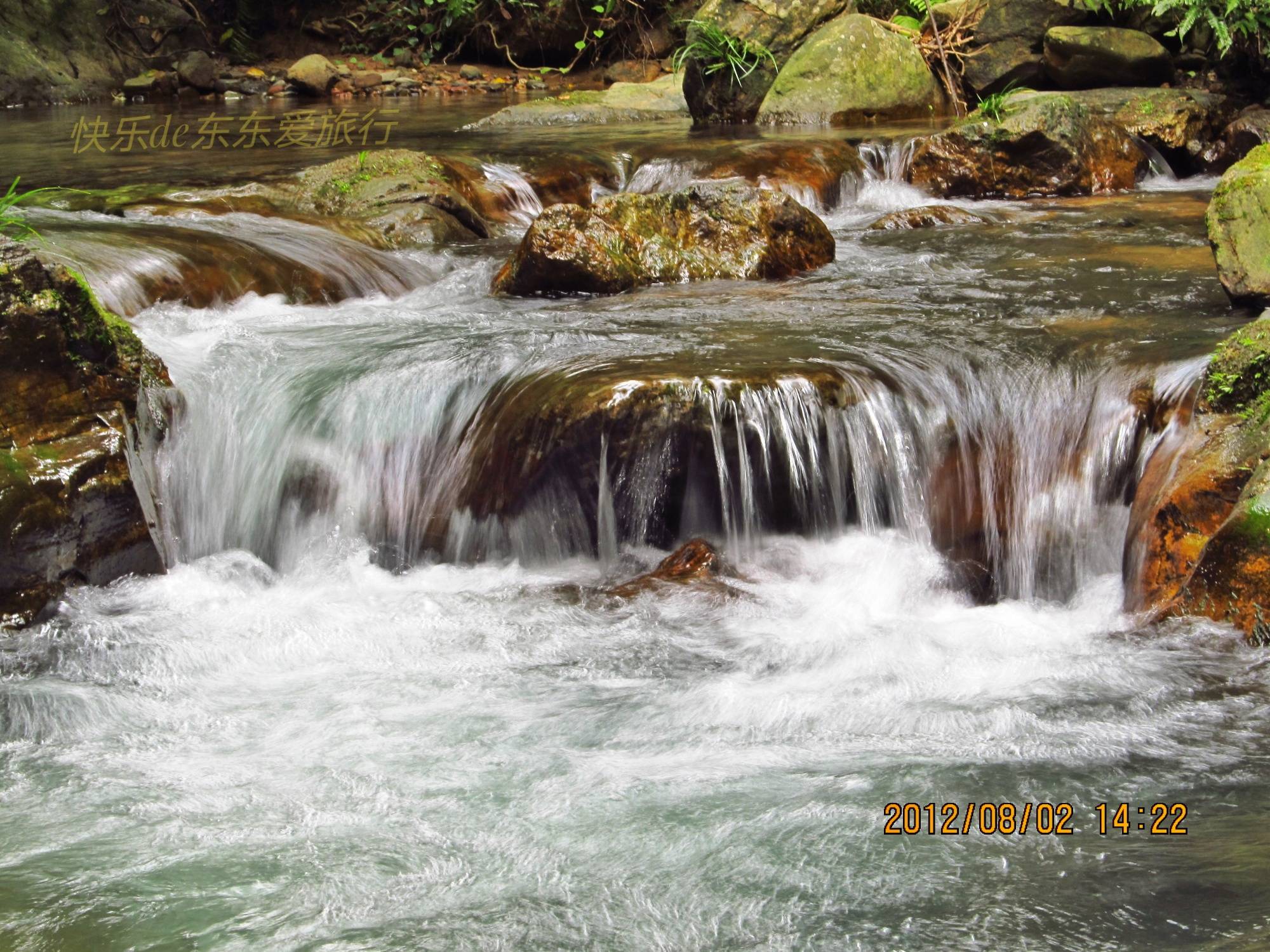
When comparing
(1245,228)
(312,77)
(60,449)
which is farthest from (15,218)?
(312,77)

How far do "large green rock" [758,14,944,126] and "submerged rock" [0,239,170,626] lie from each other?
9684 millimetres

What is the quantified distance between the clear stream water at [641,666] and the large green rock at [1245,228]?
0.20 meters

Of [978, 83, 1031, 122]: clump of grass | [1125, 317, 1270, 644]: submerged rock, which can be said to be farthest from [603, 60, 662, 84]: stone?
[1125, 317, 1270, 644]: submerged rock

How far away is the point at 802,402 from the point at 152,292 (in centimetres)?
371

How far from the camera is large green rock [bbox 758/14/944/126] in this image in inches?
523

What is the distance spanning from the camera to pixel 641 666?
414 centimetres

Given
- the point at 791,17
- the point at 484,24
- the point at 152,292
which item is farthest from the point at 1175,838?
the point at 484,24

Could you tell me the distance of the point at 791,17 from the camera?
563 inches

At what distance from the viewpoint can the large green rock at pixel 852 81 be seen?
13297mm

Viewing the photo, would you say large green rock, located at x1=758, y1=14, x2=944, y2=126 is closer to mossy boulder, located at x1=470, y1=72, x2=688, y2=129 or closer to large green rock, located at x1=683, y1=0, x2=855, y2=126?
large green rock, located at x1=683, y1=0, x2=855, y2=126

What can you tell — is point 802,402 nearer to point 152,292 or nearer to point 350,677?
point 350,677

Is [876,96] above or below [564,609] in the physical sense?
above

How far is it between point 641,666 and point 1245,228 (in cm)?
355

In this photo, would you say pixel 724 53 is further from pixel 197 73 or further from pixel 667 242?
pixel 197 73
